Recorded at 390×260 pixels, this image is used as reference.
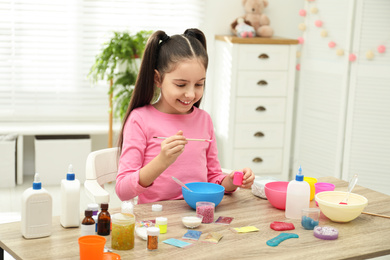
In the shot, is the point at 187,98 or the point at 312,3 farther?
the point at 312,3

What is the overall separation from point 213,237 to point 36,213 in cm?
49

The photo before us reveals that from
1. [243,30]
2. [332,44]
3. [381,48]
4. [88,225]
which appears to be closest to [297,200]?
[88,225]

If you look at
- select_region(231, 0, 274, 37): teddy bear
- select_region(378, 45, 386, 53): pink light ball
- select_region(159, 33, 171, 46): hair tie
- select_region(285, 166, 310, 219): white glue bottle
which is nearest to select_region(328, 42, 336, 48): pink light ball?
select_region(378, 45, 386, 53): pink light ball

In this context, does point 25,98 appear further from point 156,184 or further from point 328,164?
point 156,184

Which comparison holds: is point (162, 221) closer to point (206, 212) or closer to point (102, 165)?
point (206, 212)

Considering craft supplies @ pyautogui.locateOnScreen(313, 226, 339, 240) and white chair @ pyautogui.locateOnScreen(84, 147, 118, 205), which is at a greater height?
white chair @ pyautogui.locateOnScreen(84, 147, 118, 205)

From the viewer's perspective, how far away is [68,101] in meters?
4.44

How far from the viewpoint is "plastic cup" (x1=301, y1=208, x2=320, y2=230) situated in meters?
1.66

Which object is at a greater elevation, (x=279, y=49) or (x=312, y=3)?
(x=312, y=3)

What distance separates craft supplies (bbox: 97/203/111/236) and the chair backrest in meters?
0.48

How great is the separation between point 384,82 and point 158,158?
→ 2.58 meters

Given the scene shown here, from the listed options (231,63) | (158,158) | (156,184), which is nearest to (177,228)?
(158,158)

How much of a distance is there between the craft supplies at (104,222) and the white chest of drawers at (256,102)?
2629 millimetres

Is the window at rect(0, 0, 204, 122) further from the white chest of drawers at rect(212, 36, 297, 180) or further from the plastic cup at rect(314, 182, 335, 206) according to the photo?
the plastic cup at rect(314, 182, 335, 206)
